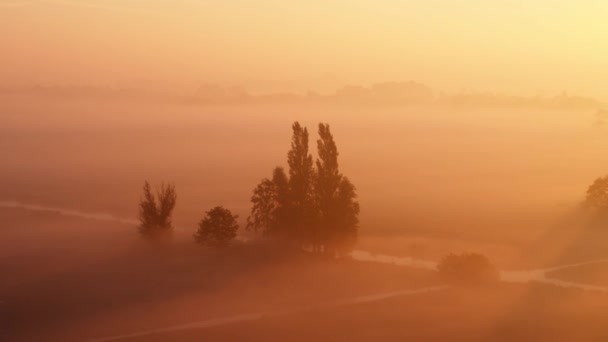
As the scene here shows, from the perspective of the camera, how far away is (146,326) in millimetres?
29109

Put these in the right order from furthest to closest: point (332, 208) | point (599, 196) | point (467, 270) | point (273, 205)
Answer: point (599, 196) → point (273, 205) → point (332, 208) → point (467, 270)

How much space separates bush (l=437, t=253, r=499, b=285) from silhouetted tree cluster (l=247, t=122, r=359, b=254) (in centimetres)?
796

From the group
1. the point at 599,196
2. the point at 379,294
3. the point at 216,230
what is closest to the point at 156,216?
the point at 216,230

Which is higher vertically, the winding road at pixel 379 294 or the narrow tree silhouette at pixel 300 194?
the narrow tree silhouette at pixel 300 194

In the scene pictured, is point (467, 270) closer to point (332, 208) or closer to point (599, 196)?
point (332, 208)

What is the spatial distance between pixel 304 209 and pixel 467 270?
12.0 m

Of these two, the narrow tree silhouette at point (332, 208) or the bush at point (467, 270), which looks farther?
the narrow tree silhouette at point (332, 208)

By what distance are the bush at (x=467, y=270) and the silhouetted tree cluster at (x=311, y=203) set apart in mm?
7955

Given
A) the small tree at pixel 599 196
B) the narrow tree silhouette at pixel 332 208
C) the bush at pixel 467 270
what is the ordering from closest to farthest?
1. the bush at pixel 467 270
2. the narrow tree silhouette at pixel 332 208
3. the small tree at pixel 599 196

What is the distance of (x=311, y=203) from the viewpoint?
45.0m

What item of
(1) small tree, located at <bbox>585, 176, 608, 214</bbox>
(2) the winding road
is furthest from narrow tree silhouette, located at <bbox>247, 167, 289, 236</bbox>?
(1) small tree, located at <bbox>585, 176, 608, 214</bbox>

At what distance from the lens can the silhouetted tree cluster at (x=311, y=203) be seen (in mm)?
44031

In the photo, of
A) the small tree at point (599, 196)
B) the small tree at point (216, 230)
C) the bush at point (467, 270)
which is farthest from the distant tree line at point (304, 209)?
the small tree at point (599, 196)

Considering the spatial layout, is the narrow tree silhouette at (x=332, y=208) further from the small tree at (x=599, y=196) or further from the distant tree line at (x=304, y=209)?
the small tree at (x=599, y=196)
